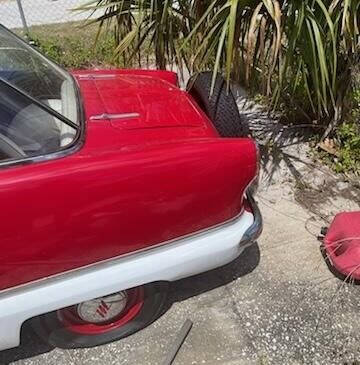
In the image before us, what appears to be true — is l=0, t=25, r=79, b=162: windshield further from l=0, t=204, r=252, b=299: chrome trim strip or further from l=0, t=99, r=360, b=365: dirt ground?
l=0, t=99, r=360, b=365: dirt ground

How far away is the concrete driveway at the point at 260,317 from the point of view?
6.55 feet

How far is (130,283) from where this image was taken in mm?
1754

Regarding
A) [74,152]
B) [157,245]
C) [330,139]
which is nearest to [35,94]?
[74,152]

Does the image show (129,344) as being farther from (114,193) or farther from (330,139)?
(330,139)

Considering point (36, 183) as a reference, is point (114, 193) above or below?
below

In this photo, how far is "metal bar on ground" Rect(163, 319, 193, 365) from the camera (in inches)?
77.8

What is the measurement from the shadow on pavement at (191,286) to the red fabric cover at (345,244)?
0.41 meters

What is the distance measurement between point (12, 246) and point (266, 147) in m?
2.27

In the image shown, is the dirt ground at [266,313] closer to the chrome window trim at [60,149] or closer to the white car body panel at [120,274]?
the white car body panel at [120,274]

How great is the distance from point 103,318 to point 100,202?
69 centimetres

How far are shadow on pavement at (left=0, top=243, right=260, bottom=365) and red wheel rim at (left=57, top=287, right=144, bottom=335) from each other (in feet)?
0.66

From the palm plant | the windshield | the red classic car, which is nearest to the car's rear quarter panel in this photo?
the red classic car

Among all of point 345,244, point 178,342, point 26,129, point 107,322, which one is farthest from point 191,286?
point 26,129

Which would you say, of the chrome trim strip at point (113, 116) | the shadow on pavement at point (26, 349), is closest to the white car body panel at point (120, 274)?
the shadow on pavement at point (26, 349)
